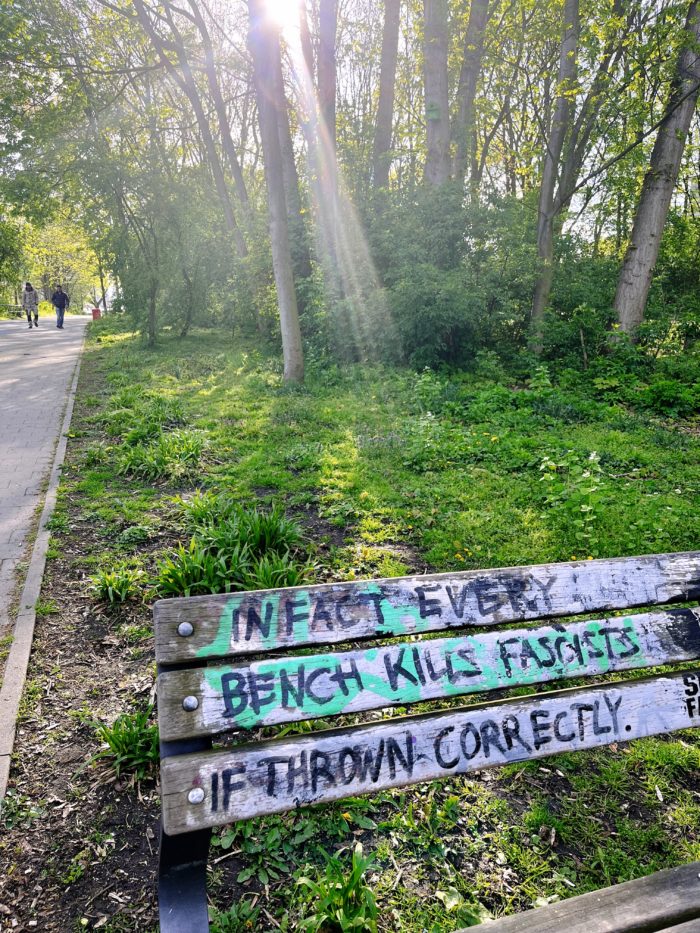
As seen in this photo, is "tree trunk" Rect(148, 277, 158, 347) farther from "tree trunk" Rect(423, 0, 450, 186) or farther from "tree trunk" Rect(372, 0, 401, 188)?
"tree trunk" Rect(423, 0, 450, 186)

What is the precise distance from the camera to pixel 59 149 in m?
14.5

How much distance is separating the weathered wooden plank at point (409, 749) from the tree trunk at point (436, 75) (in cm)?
1175

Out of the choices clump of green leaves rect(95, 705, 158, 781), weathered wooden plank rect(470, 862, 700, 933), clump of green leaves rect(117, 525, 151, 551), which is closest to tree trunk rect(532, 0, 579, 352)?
clump of green leaves rect(117, 525, 151, 551)

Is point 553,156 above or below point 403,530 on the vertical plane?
above

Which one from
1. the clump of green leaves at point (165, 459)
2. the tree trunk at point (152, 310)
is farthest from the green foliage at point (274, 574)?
the tree trunk at point (152, 310)

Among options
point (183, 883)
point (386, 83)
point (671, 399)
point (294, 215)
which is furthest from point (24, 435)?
point (386, 83)

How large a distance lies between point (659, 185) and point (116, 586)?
36.7 feet

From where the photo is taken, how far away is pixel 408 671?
1856mm

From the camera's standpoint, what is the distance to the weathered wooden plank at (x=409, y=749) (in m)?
1.65

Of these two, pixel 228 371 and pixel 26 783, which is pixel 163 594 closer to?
pixel 26 783

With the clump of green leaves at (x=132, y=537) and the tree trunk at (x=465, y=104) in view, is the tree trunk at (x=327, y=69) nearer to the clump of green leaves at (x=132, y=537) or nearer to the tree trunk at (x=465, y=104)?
the tree trunk at (x=465, y=104)

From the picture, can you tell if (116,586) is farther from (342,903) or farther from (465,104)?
(465,104)

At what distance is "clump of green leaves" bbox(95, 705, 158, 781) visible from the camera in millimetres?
2787

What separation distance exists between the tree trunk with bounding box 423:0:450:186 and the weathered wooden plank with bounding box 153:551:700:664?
1145 cm
